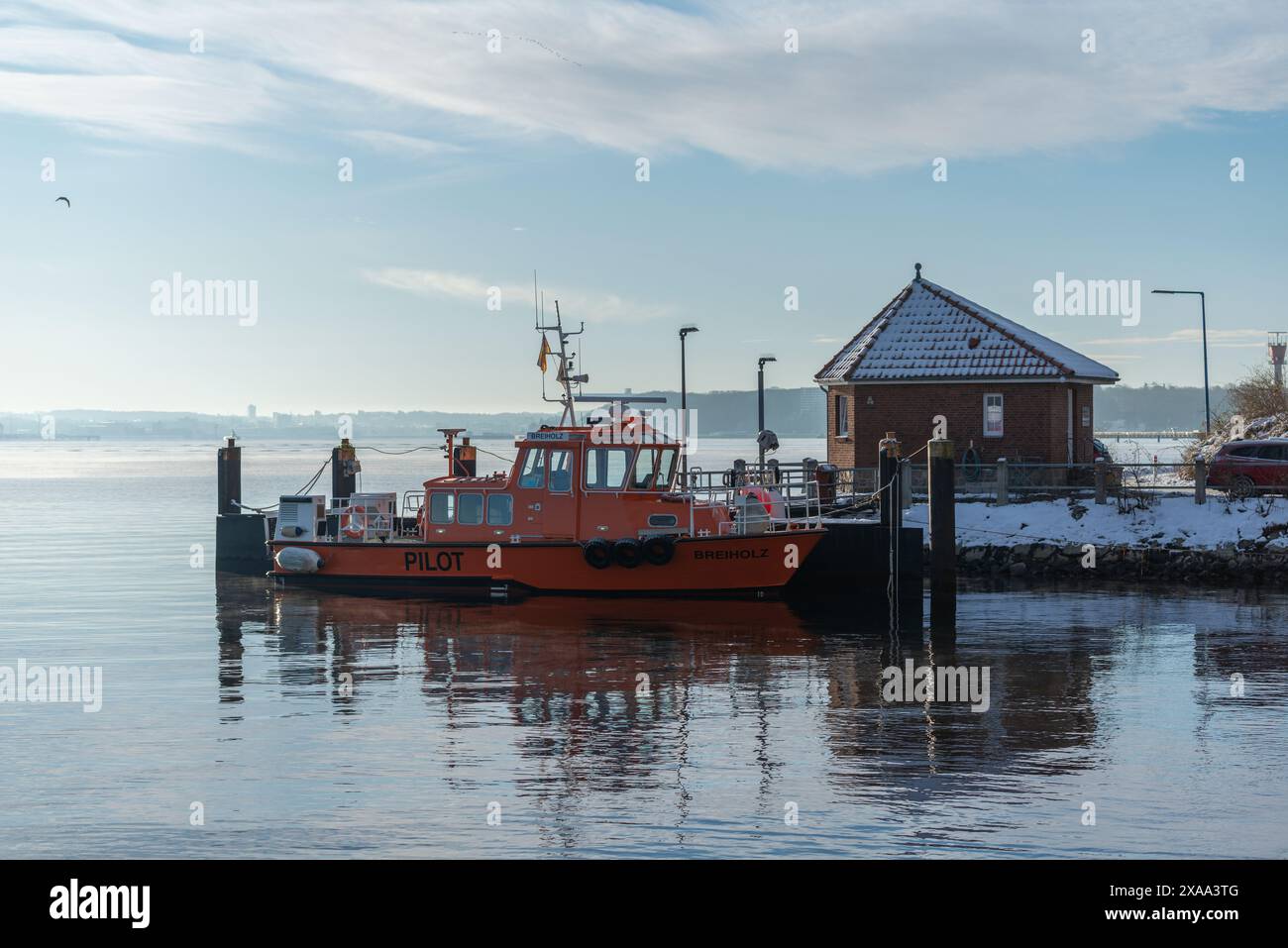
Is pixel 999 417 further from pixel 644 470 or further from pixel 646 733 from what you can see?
pixel 646 733

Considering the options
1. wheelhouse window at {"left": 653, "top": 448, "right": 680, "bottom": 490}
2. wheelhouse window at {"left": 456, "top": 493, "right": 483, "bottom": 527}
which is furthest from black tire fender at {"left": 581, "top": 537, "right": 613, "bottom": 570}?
wheelhouse window at {"left": 456, "top": 493, "right": 483, "bottom": 527}

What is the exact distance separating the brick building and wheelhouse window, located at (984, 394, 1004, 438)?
3cm

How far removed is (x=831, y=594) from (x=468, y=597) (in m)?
7.82

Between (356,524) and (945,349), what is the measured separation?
60.3 feet

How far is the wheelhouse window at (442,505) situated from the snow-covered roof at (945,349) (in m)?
15.1

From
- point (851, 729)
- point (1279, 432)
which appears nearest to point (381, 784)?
point (851, 729)

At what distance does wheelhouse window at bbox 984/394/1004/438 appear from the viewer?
131 feet

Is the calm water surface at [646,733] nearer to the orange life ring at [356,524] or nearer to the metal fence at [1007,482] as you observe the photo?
the orange life ring at [356,524]

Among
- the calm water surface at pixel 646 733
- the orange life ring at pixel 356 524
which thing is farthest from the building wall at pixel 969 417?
the orange life ring at pixel 356 524

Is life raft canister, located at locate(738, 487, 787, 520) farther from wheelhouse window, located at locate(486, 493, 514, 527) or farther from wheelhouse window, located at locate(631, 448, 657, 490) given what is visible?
wheelhouse window, located at locate(486, 493, 514, 527)

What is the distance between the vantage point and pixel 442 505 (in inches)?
1178

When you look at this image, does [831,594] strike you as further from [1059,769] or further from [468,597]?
[1059,769]

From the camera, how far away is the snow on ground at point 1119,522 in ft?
111
